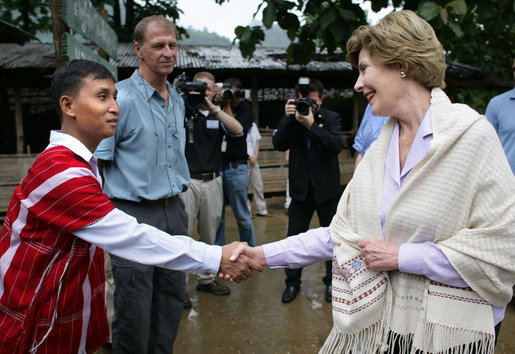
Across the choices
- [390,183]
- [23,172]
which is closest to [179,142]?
[390,183]

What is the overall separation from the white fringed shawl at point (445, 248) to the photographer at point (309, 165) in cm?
227

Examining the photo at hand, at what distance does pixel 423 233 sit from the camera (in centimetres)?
146

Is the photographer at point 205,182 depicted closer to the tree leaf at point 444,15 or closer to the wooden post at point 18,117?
the tree leaf at point 444,15

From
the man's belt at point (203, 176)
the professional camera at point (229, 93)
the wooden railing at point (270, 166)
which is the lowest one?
the wooden railing at point (270, 166)

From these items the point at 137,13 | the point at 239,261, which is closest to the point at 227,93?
the point at 239,261

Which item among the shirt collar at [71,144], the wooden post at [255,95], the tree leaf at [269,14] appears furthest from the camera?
the wooden post at [255,95]

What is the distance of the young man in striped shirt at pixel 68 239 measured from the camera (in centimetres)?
156

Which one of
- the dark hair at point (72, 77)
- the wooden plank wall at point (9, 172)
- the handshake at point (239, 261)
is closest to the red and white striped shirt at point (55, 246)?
the dark hair at point (72, 77)

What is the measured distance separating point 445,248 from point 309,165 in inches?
100

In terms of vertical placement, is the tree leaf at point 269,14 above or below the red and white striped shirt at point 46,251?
above

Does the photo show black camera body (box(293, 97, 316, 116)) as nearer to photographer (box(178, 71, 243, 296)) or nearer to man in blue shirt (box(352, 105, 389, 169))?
man in blue shirt (box(352, 105, 389, 169))

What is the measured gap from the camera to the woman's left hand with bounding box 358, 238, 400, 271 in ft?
4.83

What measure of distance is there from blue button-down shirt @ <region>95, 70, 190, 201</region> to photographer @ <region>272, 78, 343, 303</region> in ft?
5.02

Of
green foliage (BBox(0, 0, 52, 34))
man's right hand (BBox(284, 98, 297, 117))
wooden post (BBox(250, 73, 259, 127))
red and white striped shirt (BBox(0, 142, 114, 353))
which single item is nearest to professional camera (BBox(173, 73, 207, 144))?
man's right hand (BBox(284, 98, 297, 117))
